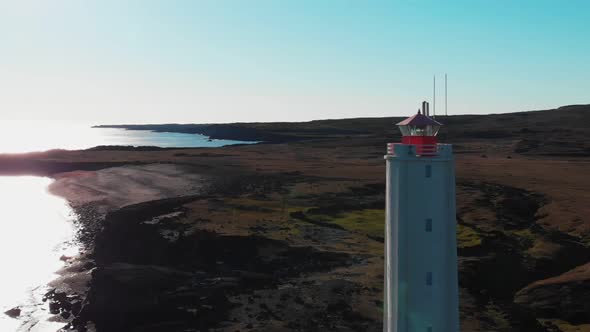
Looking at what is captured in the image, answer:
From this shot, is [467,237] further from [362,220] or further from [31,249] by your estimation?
[31,249]

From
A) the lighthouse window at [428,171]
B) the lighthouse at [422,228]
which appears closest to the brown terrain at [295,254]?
the lighthouse at [422,228]

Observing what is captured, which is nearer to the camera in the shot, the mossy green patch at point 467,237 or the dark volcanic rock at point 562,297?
the dark volcanic rock at point 562,297

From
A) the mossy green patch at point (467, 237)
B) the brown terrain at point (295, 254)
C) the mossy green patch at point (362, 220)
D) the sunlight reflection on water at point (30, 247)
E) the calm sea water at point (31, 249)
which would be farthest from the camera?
the mossy green patch at point (362, 220)

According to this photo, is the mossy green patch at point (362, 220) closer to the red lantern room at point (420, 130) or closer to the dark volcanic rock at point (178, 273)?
the dark volcanic rock at point (178, 273)

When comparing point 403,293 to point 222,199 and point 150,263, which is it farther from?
point 222,199

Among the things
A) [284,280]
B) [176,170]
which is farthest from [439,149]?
[176,170]

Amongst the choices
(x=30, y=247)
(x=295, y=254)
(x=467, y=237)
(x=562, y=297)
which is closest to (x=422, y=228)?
(x=562, y=297)
